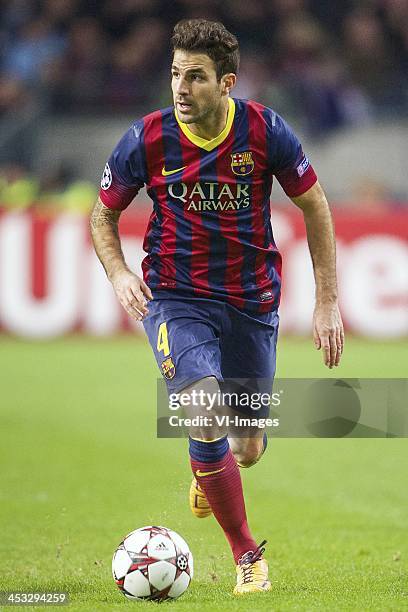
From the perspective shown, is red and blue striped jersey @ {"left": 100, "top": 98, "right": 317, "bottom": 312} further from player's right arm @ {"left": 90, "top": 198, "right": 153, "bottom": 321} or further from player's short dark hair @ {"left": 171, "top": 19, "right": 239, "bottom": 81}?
player's short dark hair @ {"left": 171, "top": 19, "right": 239, "bottom": 81}

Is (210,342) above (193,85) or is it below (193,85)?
below

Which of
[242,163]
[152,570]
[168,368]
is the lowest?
[152,570]

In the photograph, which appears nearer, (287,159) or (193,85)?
(193,85)

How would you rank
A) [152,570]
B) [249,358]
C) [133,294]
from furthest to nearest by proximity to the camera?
1. [249,358]
2. [133,294]
3. [152,570]

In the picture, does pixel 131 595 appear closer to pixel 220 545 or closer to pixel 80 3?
pixel 220 545

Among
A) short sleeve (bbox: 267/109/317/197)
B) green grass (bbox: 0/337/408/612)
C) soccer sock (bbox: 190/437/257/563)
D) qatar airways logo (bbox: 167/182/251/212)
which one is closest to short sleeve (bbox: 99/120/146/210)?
qatar airways logo (bbox: 167/182/251/212)

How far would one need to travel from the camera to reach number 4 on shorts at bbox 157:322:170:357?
4684mm

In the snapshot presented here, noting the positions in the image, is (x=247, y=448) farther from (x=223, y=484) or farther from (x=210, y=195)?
(x=210, y=195)

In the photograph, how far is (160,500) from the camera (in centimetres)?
629

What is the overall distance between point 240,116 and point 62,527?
2.31m

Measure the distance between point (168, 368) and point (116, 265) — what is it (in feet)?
1.54

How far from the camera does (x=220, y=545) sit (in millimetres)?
5582

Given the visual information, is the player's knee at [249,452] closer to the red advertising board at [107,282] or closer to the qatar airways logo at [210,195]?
the qatar airways logo at [210,195]

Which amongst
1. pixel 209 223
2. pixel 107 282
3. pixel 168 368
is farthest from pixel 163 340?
pixel 107 282
